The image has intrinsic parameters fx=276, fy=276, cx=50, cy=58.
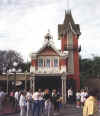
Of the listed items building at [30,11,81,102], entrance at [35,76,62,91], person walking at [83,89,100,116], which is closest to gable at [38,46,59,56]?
building at [30,11,81,102]

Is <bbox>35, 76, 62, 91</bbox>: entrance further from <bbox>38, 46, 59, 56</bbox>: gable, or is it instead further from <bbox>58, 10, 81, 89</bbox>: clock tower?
<bbox>38, 46, 59, 56</bbox>: gable

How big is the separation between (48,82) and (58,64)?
8.34 ft

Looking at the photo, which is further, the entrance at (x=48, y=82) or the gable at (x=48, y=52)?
the gable at (x=48, y=52)

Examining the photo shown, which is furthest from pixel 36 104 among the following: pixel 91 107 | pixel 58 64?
pixel 58 64

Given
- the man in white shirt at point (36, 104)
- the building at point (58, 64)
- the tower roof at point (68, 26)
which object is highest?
the tower roof at point (68, 26)

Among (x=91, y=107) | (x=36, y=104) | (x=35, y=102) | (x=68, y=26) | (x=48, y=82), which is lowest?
(x=36, y=104)

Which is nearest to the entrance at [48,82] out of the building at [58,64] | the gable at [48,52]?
the building at [58,64]

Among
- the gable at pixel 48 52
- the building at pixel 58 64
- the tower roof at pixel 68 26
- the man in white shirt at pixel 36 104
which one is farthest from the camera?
the tower roof at pixel 68 26

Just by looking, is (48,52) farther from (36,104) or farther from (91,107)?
(91,107)

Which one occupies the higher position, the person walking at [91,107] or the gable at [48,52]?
the gable at [48,52]

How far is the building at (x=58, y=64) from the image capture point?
105 ft

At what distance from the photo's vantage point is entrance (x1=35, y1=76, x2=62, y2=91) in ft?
107

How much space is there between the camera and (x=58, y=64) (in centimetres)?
3356

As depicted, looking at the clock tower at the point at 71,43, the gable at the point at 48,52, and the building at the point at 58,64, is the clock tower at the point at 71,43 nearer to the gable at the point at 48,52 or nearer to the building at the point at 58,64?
the building at the point at 58,64
